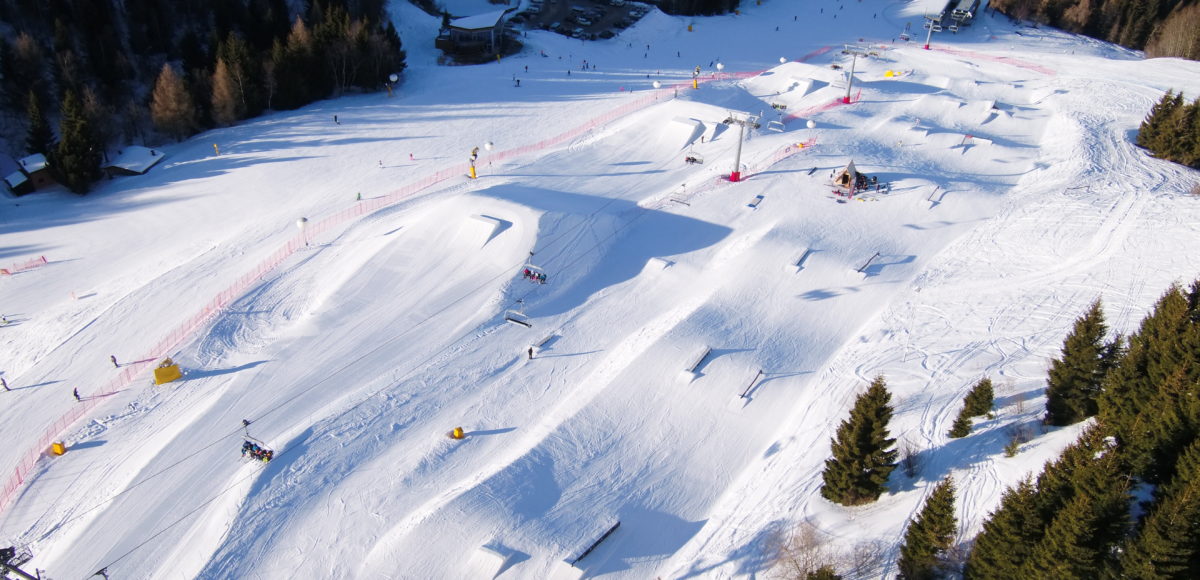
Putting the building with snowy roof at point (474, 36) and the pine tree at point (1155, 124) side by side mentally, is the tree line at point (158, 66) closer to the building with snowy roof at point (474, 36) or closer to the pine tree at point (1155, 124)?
the building with snowy roof at point (474, 36)

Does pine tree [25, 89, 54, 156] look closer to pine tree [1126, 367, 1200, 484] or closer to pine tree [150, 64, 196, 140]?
pine tree [150, 64, 196, 140]

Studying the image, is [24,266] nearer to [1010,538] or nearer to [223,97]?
[223,97]

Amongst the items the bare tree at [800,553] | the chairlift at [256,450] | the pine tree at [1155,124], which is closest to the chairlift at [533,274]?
the chairlift at [256,450]

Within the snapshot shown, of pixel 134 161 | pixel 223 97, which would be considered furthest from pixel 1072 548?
pixel 223 97

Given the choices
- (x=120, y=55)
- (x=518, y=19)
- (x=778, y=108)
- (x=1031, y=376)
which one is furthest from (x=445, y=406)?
(x=518, y=19)

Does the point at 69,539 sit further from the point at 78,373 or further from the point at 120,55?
the point at 120,55

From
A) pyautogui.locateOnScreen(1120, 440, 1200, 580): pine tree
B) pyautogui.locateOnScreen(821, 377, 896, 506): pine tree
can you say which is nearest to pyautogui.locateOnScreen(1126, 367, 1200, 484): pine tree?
pyautogui.locateOnScreen(1120, 440, 1200, 580): pine tree
